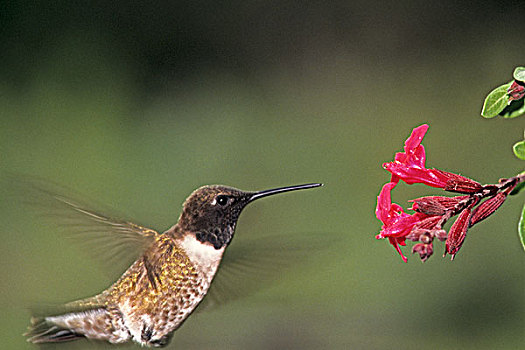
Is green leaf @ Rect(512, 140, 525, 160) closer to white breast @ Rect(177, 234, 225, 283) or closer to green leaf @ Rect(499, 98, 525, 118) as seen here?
green leaf @ Rect(499, 98, 525, 118)

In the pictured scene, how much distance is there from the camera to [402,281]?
3.64m

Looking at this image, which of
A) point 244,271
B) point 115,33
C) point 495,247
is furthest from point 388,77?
point 244,271

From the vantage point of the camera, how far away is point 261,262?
4.94ft

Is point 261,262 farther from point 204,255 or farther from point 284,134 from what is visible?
point 284,134

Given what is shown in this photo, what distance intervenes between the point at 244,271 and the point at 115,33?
380 centimetres

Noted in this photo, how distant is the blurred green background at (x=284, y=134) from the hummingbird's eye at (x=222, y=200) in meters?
1.64

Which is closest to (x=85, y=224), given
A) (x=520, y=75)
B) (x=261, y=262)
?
(x=261, y=262)

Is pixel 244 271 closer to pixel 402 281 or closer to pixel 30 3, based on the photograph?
pixel 402 281

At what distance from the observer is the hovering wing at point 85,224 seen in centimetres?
133

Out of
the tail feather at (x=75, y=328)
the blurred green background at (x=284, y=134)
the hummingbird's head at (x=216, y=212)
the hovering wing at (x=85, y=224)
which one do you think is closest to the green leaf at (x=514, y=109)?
the hummingbird's head at (x=216, y=212)

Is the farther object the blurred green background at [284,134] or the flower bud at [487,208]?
the blurred green background at [284,134]

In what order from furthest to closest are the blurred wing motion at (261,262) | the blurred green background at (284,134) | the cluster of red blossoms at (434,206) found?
the blurred green background at (284,134) → the blurred wing motion at (261,262) → the cluster of red blossoms at (434,206)

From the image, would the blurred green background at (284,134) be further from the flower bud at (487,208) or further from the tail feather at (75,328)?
the flower bud at (487,208)

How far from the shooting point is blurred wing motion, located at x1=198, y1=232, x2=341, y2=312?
1440 millimetres
